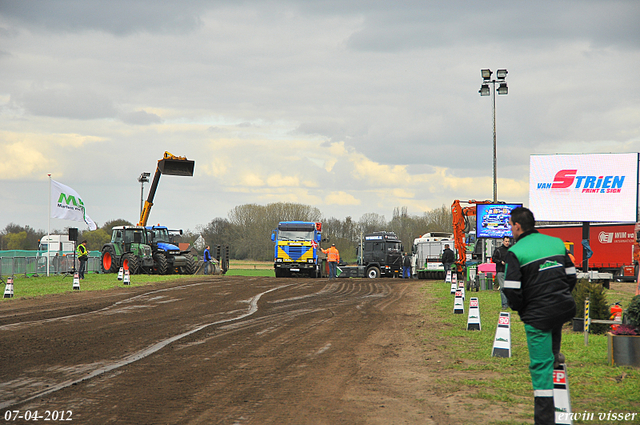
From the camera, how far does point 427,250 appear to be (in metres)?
41.0

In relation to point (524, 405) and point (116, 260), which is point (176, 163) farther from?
point (524, 405)

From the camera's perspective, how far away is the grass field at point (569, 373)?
6.49 meters

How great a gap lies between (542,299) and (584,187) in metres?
18.6

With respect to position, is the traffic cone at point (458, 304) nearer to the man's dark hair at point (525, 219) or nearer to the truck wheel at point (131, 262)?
the man's dark hair at point (525, 219)

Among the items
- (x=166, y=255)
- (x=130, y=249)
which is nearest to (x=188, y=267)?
(x=166, y=255)

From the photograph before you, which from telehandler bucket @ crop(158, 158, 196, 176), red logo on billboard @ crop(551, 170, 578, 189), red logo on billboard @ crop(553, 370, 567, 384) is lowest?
red logo on billboard @ crop(553, 370, 567, 384)

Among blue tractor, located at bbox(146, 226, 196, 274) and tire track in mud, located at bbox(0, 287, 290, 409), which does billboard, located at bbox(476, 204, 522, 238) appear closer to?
blue tractor, located at bbox(146, 226, 196, 274)

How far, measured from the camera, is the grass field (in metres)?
6.49

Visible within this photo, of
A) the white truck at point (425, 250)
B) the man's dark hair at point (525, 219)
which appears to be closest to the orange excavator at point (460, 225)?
the white truck at point (425, 250)

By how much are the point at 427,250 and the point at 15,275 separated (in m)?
26.5

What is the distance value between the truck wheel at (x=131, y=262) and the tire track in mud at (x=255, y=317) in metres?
7.46

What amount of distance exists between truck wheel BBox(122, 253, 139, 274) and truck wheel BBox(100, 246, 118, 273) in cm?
116

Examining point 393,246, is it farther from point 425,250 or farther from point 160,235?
point 160,235

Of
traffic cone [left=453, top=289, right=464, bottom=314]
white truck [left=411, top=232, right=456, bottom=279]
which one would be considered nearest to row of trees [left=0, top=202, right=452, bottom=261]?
white truck [left=411, top=232, right=456, bottom=279]
